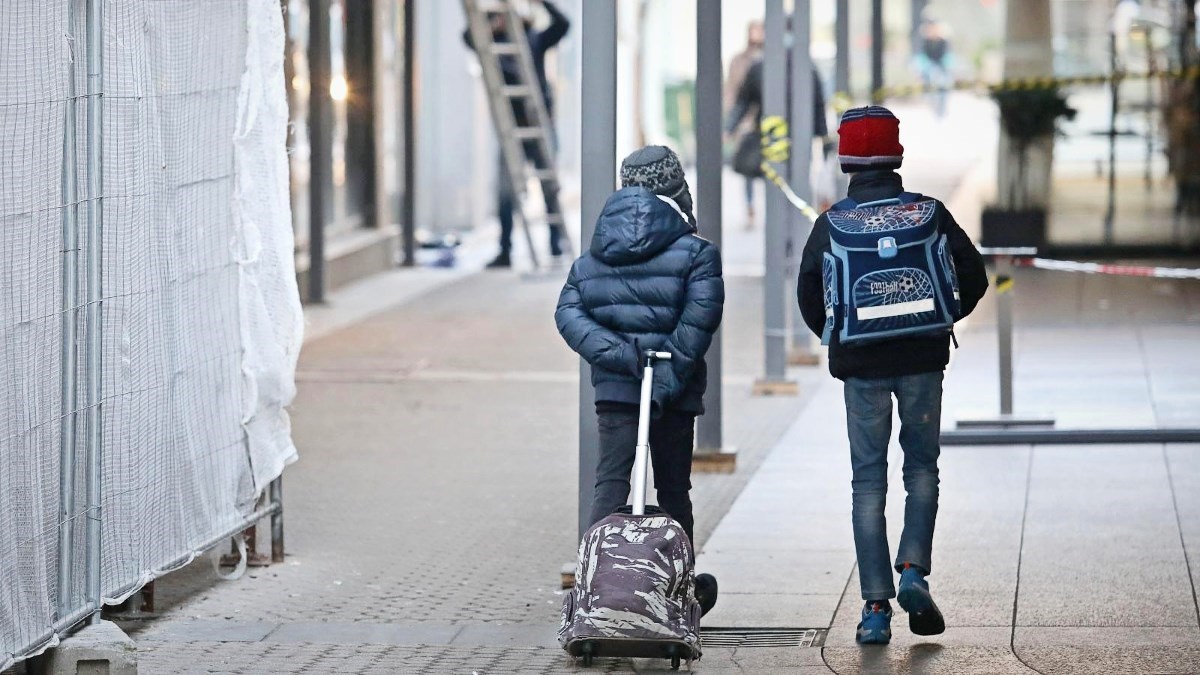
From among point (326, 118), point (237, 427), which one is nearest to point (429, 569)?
point (237, 427)

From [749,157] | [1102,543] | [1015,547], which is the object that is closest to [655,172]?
[1015,547]

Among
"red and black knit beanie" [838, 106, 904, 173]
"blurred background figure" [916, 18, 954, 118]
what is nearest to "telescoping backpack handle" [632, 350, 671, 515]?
"red and black knit beanie" [838, 106, 904, 173]

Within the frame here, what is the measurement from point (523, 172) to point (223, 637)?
42.6 feet

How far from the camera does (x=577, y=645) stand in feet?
21.4

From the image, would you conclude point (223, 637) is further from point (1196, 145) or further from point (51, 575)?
point (1196, 145)

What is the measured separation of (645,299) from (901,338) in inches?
32.9

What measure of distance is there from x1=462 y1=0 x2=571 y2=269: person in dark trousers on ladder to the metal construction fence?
11861mm

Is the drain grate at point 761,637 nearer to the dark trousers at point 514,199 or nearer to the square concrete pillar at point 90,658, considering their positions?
the square concrete pillar at point 90,658

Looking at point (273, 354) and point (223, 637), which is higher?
point (273, 354)

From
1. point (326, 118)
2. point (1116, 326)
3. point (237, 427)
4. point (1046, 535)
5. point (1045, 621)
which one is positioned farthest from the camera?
point (326, 118)

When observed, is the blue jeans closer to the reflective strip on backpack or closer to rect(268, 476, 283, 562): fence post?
the reflective strip on backpack

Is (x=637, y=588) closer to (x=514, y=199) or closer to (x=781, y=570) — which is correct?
(x=781, y=570)

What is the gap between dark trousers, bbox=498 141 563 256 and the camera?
2003 centimetres

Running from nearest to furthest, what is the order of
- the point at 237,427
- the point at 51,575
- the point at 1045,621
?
1. the point at 51,575
2. the point at 1045,621
3. the point at 237,427
